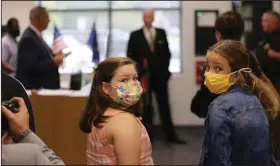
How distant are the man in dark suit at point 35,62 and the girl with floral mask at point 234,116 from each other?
2.04m

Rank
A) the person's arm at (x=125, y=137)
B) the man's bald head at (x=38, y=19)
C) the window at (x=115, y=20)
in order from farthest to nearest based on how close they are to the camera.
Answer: the window at (x=115, y=20) < the man's bald head at (x=38, y=19) < the person's arm at (x=125, y=137)

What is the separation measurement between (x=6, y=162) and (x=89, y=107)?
0.51m

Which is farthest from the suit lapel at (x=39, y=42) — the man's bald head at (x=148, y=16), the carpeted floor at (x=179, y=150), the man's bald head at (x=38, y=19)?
the man's bald head at (x=148, y=16)

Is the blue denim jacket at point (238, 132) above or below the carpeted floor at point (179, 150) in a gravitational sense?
above

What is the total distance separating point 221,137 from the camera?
1.80m

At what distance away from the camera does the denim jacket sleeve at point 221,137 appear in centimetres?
180

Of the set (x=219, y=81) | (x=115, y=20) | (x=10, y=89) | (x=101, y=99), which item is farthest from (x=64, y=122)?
(x=115, y=20)

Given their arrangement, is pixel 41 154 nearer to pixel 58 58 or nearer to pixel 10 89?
pixel 10 89

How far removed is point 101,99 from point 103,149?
0.21 meters

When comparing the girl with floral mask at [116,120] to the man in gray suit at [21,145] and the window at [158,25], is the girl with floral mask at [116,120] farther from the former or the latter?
the window at [158,25]

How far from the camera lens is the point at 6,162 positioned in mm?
1198

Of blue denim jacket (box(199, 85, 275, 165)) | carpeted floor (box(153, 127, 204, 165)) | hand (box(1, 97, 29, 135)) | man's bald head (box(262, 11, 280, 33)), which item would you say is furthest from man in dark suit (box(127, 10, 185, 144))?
hand (box(1, 97, 29, 135))

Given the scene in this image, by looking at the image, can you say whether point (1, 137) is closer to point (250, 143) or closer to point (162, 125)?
point (250, 143)

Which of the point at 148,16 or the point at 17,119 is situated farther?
the point at 148,16
